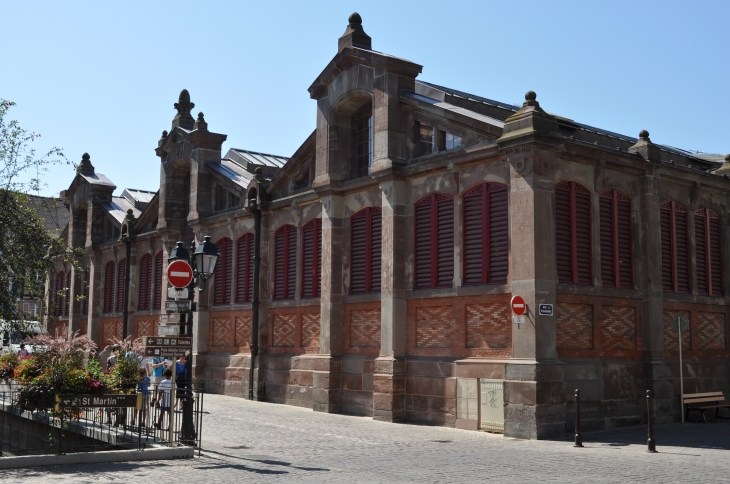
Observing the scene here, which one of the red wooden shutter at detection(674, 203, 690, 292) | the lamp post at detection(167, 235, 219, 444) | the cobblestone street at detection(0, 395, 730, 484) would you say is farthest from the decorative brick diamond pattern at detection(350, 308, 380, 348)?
the red wooden shutter at detection(674, 203, 690, 292)

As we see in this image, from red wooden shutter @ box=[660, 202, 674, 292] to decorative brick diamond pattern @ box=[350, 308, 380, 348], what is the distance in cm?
769

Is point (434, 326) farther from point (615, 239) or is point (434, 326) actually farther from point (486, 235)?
point (615, 239)

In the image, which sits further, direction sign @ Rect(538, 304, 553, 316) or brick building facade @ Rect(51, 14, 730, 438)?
brick building facade @ Rect(51, 14, 730, 438)

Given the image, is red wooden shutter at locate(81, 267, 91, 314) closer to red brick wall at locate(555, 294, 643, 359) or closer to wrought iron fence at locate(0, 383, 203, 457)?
wrought iron fence at locate(0, 383, 203, 457)

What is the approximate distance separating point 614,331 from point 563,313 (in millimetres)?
1945

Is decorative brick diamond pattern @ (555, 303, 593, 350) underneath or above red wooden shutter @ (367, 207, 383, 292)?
underneath

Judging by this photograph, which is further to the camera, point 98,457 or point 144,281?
point 144,281

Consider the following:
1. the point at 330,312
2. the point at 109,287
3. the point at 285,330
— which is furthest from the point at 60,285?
the point at 330,312

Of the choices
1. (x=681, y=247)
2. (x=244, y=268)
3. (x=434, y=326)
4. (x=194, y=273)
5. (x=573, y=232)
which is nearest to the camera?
(x=194, y=273)

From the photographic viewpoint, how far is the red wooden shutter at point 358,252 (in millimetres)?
23125

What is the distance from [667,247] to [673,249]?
6.9 inches

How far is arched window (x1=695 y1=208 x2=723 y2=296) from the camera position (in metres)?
22.6

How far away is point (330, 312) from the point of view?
23359mm

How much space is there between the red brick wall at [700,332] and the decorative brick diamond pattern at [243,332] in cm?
1366
